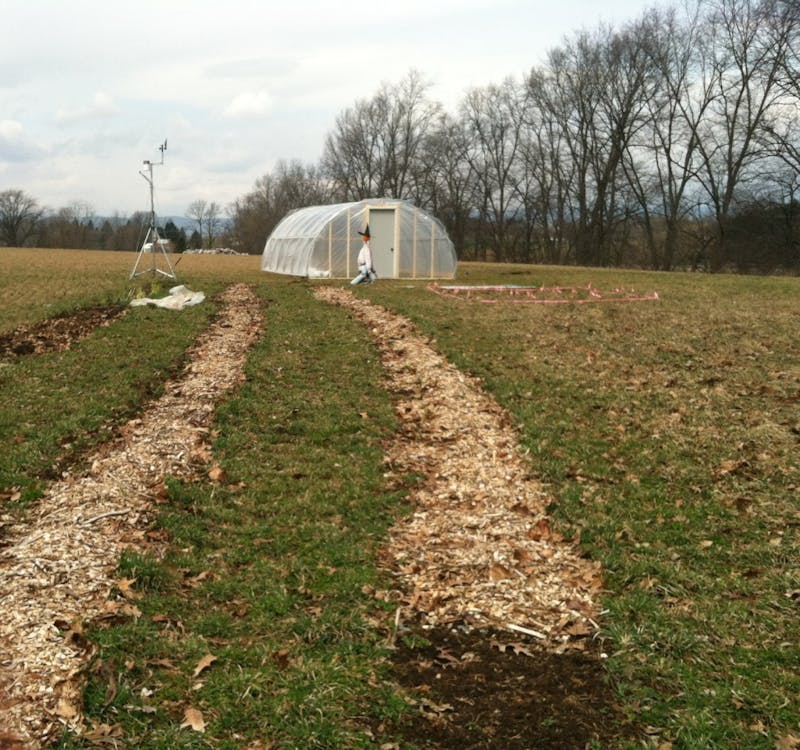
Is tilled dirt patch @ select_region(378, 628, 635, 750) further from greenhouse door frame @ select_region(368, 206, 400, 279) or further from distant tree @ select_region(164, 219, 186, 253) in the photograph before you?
distant tree @ select_region(164, 219, 186, 253)

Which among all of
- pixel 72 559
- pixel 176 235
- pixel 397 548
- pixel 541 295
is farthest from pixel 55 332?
pixel 176 235

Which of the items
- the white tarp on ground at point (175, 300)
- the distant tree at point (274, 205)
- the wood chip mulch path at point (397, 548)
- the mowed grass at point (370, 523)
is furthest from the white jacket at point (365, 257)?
the distant tree at point (274, 205)

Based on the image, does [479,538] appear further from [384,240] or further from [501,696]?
[384,240]

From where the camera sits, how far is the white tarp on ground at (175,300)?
16.3m

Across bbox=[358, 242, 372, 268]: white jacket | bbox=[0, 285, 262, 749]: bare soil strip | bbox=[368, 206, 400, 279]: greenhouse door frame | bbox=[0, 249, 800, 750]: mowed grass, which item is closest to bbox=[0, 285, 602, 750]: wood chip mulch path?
bbox=[0, 285, 262, 749]: bare soil strip

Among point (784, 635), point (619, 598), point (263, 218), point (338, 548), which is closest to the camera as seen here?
point (784, 635)

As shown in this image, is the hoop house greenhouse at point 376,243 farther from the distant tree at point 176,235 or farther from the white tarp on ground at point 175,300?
the distant tree at point 176,235

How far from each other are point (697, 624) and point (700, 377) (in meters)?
6.59

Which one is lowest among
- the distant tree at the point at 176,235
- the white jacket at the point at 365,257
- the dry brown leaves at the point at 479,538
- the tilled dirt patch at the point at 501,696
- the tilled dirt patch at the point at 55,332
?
the tilled dirt patch at the point at 501,696

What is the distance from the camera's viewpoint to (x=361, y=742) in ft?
11.3

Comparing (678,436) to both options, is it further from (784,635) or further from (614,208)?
(614,208)

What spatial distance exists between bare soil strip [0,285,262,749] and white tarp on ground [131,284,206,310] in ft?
26.1

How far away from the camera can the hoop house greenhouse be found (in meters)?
26.0

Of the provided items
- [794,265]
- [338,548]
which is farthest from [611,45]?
[338,548]
